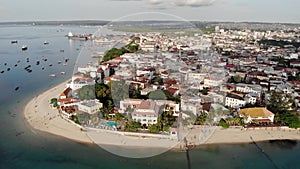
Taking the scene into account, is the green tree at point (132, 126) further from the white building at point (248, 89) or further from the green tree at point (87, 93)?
the white building at point (248, 89)

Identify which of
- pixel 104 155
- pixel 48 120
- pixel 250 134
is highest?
pixel 48 120

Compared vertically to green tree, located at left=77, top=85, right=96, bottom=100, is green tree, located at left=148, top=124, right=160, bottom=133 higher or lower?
lower

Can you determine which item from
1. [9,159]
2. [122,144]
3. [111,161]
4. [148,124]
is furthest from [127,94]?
[9,159]

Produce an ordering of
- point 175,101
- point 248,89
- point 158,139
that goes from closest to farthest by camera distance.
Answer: point 158,139 < point 175,101 < point 248,89

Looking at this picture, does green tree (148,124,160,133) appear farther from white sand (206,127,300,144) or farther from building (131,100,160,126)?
white sand (206,127,300,144)

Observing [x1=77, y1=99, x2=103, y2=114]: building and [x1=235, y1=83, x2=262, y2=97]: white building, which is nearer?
[x1=77, y1=99, x2=103, y2=114]: building

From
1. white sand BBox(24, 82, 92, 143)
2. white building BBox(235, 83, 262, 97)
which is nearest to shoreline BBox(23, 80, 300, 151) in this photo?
white sand BBox(24, 82, 92, 143)

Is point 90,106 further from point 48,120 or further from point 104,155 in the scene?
point 104,155

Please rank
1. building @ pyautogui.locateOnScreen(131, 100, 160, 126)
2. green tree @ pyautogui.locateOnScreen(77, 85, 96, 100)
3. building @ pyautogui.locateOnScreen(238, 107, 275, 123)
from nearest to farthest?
1. building @ pyautogui.locateOnScreen(131, 100, 160, 126)
2. building @ pyautogui.locateOnScreen(238, 107, 275, 123)
3. green tree @ pyautogui.locateOnScreen(77, 85, 96, 100)

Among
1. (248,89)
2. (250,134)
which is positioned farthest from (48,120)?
(248,89)
